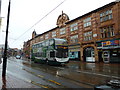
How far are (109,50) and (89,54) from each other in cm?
526

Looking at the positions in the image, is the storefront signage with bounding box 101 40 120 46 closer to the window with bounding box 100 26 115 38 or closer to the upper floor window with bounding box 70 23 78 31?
the window with bounding box 100 26 115 38

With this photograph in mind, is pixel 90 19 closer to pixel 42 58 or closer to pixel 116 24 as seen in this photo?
pixel 116 24

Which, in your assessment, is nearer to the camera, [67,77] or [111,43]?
[67,77]

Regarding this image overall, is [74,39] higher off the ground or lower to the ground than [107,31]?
lower

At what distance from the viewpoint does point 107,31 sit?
2262 centimetres

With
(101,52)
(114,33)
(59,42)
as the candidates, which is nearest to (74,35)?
(101,52)

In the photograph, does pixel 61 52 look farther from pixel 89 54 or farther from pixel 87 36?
pixel 87 36

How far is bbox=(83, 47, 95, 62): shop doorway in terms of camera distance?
1005 inches

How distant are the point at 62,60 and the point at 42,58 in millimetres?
5388

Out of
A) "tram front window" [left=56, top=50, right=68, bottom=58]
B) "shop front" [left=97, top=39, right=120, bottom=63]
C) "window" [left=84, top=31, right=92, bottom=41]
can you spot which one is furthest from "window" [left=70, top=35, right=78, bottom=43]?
"tram front window" [left=56, top=50, right=68, bottom=58]

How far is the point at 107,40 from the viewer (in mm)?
22172

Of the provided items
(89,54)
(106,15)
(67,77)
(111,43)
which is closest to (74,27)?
(89,54)

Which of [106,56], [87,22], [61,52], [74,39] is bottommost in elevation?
[106,56]

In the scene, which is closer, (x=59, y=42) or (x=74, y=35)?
(x=59, y=42)
